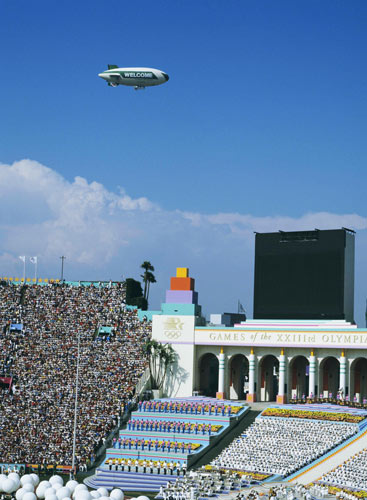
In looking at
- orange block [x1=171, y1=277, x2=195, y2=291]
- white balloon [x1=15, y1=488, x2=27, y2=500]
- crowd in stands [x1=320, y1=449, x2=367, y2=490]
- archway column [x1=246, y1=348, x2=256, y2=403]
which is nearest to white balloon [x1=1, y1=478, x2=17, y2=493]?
white balloon [x1=15, y1=488, x2=27, y2=500]

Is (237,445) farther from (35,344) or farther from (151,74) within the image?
(151,74)

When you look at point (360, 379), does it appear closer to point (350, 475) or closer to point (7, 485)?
point (350, 475)

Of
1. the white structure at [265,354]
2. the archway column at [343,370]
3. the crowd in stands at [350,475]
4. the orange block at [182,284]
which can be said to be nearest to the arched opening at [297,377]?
the white structure at [265,354]

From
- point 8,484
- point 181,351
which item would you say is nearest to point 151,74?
point 181,351

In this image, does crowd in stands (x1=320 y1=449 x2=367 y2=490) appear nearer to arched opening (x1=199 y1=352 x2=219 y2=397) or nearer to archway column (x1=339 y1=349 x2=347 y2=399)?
archway column (x1=339 y1=349 x2=347 y2=399)

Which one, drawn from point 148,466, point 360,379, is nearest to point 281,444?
point 148,466

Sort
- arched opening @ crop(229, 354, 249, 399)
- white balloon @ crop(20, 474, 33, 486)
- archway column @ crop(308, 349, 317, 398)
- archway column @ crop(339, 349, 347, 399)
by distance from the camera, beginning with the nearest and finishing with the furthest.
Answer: white balloon @ crop(20, 474, 33, 486) → archway column @ crop(339, 349, 347, 399) → archway column @ crop(308, 349, 317, 398) → arched opening @ crop(229, 354, 249, 399)

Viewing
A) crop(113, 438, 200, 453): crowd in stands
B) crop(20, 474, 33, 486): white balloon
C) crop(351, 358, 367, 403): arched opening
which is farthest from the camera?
crop(351, 358, 367, 403): arched opening
